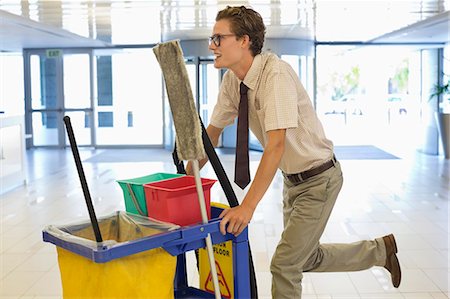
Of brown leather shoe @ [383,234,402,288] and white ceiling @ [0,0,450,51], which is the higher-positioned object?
white ceiling @ [0,0,450,51]

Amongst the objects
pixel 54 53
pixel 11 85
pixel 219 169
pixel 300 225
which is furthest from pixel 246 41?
pixel 11 85

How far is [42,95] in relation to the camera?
15.4 metres

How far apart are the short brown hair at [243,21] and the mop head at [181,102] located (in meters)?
0.40

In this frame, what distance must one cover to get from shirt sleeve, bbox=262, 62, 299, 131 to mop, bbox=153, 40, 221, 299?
0.41 meters

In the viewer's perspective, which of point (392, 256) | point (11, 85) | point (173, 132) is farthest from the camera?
point (11, 85)

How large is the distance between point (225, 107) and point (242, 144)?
0.34 m

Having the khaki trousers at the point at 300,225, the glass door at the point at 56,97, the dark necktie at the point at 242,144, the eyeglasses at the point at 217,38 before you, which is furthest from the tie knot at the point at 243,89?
the glass door at the point at 56,97

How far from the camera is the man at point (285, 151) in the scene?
2.47 m

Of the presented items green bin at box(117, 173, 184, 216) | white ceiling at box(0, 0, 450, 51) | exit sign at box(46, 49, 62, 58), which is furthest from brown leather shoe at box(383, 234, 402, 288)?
exit sign at box(46, 49, 62, 58)

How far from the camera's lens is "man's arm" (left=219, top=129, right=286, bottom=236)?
7.70ft

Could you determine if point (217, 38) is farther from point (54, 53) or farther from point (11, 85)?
point (11, 85)

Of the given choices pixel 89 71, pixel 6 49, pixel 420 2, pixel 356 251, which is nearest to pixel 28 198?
pixel 356 251

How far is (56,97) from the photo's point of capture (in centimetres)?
1536

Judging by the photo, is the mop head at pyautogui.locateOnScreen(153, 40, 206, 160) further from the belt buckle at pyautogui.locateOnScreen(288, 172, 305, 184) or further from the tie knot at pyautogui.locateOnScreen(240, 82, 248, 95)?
the belt buckle at pyautogui.locateOnScreen(288, 172, 305, 184)
